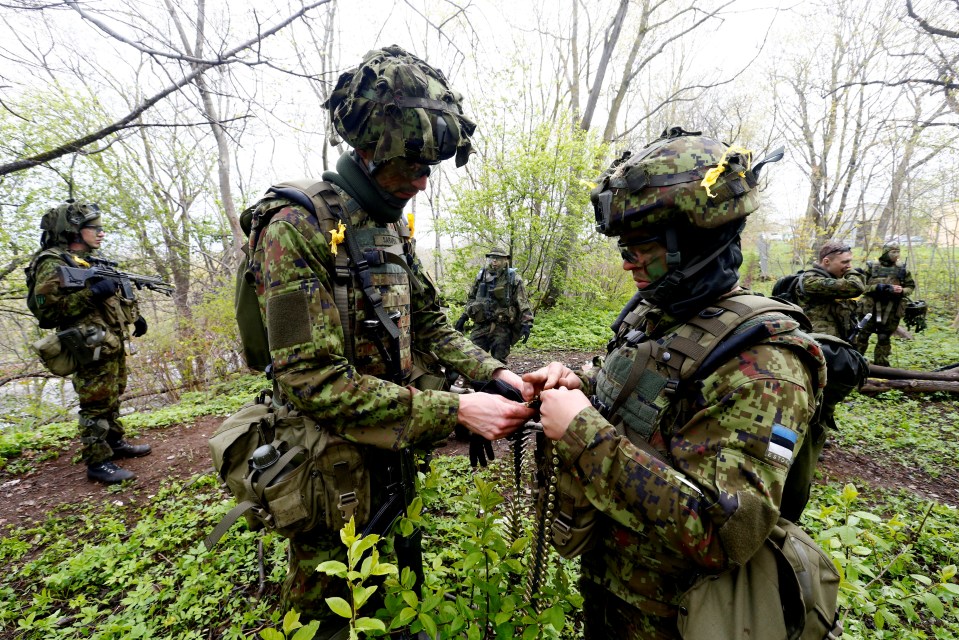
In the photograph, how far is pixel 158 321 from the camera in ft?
35.2

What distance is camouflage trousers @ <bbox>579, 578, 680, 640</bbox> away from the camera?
145 cm

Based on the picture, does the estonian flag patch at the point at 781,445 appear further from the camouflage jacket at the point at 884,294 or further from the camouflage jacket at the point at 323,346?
the camouflage jacket at the point at 884,294

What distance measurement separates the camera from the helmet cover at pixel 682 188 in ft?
4.51

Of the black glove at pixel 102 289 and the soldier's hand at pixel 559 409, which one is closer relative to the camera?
the soldier's hand at pixel 559 409

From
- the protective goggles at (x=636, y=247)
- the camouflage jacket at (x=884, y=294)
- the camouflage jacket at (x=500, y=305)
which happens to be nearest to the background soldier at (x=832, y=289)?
the camouflage jacket at (x=884, y=294)

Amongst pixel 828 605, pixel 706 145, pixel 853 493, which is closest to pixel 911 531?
pixel 853 493

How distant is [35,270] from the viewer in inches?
177

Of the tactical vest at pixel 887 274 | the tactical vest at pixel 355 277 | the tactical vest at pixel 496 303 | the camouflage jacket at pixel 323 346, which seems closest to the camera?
the camouflage jacket at pixel 323 346

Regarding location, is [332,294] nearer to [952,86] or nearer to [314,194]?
[314,194]

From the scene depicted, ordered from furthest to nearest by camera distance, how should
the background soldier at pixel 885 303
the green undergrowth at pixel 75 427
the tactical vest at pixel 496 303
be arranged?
the background soldier at pixel 885 303, the tactical vest at pixel 496 303, the green undergrowth at pixel 75 427

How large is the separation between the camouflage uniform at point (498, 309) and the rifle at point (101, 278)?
16.9ft

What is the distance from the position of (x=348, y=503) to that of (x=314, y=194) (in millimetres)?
1370

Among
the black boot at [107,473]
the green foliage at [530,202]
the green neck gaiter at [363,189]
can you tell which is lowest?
the black boot at [107,473]

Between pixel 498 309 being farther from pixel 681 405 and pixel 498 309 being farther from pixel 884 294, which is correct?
pixel 884 294
